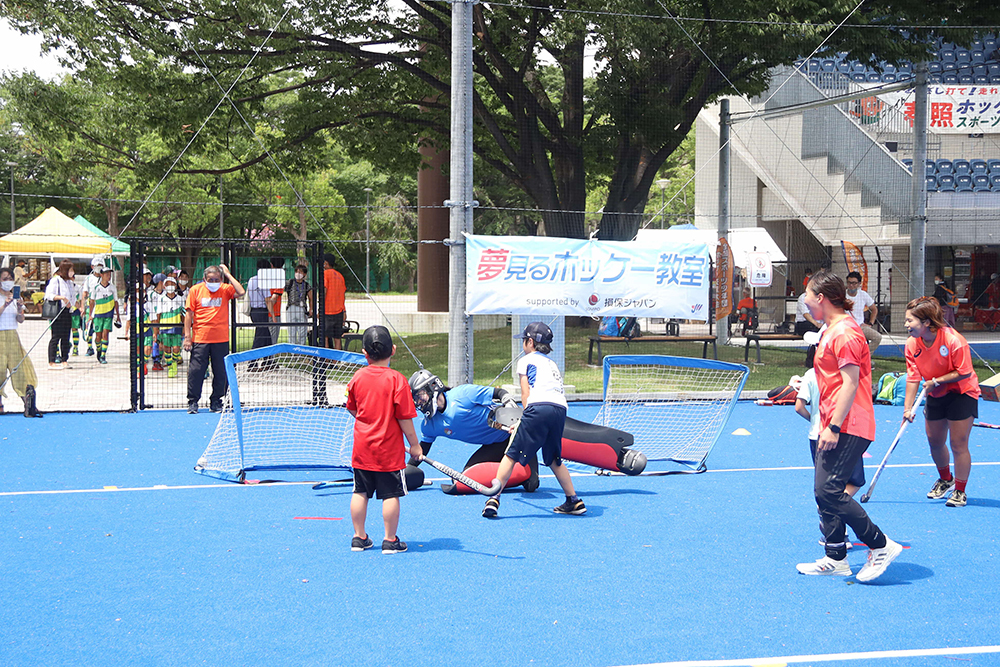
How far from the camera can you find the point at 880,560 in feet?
18.0

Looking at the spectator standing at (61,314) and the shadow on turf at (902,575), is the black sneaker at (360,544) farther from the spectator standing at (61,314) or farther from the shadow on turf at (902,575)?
the spectator standing at (61,314)

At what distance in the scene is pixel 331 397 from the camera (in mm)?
13133

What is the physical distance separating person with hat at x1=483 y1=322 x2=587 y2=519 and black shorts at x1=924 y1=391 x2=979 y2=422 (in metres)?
2.95

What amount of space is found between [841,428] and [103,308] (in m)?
16.5

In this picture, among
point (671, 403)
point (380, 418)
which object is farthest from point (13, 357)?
point (671, 403)

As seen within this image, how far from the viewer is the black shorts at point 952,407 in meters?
7.28

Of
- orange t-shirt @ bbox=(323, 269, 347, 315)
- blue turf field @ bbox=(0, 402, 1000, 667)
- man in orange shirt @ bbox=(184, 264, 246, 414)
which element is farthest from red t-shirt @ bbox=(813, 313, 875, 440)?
orange t-shirt @ bbox=(323, 269, 347, 315)

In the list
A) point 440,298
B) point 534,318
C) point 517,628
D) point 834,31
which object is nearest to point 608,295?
point 534,318

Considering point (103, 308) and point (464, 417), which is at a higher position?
point (103, 308)

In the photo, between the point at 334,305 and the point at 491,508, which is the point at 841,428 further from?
the point at 334,305

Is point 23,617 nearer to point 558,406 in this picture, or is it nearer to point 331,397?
point 558,406

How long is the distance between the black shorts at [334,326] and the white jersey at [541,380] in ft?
25.8

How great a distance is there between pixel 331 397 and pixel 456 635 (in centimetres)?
881

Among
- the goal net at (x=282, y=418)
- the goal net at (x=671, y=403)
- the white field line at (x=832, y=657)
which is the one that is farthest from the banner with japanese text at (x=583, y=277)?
the white field line at (x=832, y=657)
